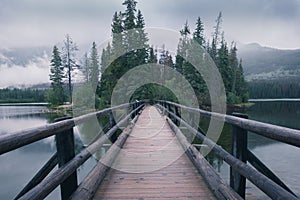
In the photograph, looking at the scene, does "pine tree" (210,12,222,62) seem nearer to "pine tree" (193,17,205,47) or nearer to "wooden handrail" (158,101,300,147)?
"pine tree" (193,17,205,47)

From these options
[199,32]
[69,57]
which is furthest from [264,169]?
[69,57]

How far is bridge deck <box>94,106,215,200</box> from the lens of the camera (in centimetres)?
234

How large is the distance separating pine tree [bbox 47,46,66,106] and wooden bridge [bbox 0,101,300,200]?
37069 mm

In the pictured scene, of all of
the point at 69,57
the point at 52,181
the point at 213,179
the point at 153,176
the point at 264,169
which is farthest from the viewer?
the point at 69,57

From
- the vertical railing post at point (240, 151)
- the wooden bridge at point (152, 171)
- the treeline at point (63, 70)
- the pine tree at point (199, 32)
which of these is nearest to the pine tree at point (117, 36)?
the pine tree at point (199, 32)

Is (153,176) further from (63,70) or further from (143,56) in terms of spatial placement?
(63,70)

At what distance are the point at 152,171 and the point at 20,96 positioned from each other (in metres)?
89.3

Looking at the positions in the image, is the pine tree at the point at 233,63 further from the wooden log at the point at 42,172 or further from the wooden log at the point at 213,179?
the wooden log at the point at 42,172

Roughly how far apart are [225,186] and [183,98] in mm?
25535

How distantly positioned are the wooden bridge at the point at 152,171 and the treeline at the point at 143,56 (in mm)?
19434

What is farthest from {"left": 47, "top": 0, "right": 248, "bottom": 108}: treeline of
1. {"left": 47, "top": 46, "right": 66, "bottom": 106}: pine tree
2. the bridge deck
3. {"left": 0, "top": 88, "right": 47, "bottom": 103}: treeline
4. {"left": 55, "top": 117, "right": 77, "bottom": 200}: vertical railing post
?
{"left": 0, "top": 88, "right": 47, "bottom": 103}: treeline

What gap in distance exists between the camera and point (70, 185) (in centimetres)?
196

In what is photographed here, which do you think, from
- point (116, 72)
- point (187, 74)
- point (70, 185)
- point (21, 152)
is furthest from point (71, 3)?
point (70, 185)

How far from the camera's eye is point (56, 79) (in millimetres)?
38156
